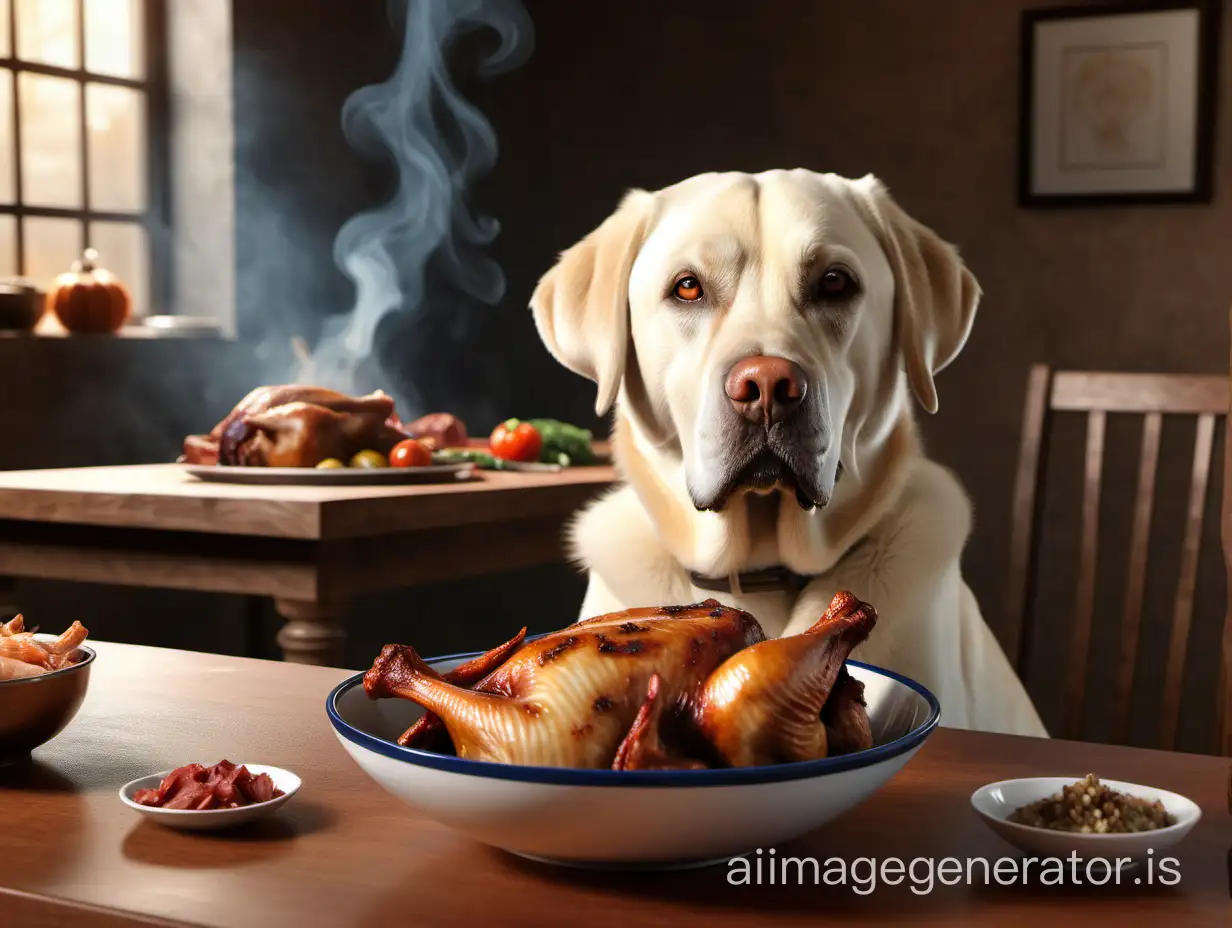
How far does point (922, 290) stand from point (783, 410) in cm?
35

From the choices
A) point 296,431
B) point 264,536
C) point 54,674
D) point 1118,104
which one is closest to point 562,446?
point 296,431

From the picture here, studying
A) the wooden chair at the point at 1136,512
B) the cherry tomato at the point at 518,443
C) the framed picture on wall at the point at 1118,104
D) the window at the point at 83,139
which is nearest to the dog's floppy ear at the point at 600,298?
the wooden chair at the point at 1136,512

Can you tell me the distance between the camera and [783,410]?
1479 mm

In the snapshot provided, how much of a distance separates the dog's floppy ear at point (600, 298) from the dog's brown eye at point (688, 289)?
10cm

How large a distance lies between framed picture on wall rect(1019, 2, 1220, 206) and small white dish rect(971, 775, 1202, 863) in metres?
3.84

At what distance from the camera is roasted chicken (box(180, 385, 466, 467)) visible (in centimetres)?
277

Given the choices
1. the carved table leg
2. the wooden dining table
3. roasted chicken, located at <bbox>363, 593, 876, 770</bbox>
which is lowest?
the carved table leg

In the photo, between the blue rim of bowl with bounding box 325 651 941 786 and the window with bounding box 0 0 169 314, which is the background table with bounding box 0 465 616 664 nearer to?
the window with bounding box 0 0 169 314

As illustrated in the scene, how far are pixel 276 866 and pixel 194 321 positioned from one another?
11.3 feet

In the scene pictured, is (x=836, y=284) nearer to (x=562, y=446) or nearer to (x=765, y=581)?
(x=765, y=581)

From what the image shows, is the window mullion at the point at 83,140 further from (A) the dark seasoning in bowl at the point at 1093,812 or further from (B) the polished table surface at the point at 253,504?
(A) the dark seasoning in bowl at the point at 1093,812

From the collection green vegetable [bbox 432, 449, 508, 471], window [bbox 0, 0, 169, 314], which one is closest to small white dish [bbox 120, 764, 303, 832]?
green vegetable [bbox 432, 449, 508, 471]

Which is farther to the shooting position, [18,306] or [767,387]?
[18,306]

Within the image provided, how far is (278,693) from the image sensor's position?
3.69ft
